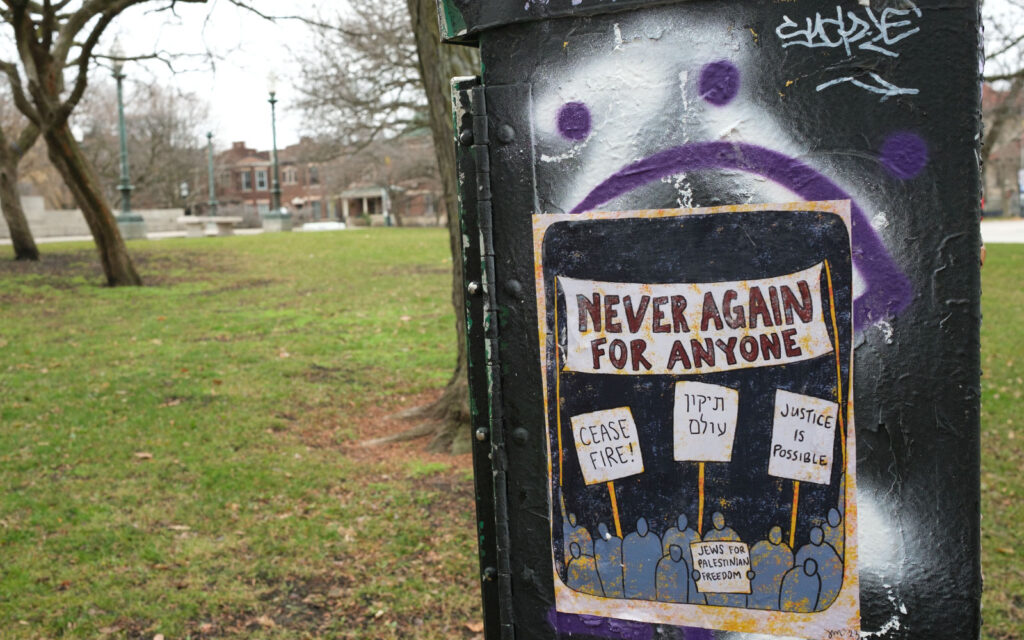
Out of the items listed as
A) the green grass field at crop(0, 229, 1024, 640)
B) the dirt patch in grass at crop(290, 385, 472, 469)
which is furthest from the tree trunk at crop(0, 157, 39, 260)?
the dirt patch in grass at crop(290, 385, 472, 469)

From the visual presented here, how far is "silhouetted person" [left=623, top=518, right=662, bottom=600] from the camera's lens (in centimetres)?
176

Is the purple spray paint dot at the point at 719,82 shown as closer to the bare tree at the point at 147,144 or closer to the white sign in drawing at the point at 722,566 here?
the white sign in drawing at the point at 722,566

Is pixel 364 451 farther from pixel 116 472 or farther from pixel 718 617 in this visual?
pixel 718 617

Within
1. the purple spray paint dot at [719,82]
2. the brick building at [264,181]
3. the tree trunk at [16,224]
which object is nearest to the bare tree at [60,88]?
the tree trunk at [16,224]

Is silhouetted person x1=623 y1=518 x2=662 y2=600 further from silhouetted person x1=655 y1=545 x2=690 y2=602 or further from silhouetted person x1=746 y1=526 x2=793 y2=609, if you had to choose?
silhouetted person x1=746 y1=526 x2=793 y2=609

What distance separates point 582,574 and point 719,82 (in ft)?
3.35

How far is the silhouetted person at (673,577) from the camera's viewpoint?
5.72 feet

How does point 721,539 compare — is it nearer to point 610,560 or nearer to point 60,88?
point 610,560

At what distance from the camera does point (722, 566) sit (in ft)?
5.66

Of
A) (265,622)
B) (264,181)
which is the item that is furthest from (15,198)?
(264,181)

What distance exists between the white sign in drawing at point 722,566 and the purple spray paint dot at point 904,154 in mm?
766

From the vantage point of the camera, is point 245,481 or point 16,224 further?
point 16,224

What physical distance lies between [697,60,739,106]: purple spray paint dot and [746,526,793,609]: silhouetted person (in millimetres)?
832

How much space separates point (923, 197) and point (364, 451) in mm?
5703
